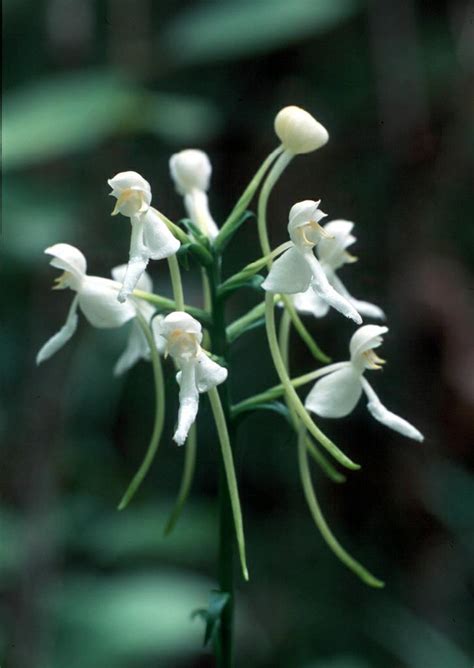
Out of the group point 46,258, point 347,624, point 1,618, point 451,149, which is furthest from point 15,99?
point 347,624

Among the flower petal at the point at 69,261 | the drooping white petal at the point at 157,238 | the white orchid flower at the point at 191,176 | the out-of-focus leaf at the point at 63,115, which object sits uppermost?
the out-of-focus leaf at the point at 63,115

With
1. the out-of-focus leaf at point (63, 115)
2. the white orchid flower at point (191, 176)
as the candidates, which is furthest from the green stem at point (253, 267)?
the out-of-focus leaf at point (63, 115)

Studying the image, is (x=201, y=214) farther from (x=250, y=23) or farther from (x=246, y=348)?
(x=246, y=348)

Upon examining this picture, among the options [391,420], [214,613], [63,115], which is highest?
[63,115]

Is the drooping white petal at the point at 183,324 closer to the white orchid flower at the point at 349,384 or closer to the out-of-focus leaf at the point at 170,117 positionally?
the white orchid flower at the point at 349,384

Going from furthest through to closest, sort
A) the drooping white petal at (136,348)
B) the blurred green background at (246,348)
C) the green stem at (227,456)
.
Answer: the blurred green background at (246,348), the drooping white petal at (136,348), the green stem at (227,456)

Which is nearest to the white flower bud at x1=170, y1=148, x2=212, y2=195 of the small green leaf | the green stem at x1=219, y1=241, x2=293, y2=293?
the green stem at x1=219, y1=241, x2=293, y2=293

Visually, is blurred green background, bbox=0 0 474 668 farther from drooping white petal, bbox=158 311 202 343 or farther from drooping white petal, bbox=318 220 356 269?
drooping white petal, bbox=158 311 202 343

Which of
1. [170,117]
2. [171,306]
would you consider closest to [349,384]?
[171,306]
